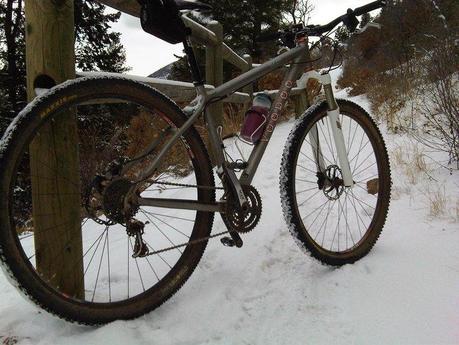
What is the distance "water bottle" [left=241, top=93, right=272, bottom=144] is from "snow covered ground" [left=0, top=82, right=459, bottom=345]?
688 mm

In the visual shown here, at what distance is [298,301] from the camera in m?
1.77

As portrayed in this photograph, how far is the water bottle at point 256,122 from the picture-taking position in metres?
2.01

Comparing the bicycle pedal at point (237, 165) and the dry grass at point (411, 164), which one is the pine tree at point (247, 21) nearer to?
the dry grass at point (411, 164)

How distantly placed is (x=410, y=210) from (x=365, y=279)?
3.30 ft

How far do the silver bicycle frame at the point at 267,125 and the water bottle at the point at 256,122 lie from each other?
27 mm

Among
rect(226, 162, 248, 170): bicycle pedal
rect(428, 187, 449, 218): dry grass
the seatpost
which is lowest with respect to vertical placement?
rect(428, 187, 449, 218): dry grass

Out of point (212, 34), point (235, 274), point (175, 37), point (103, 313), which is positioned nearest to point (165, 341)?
point (103, 313)

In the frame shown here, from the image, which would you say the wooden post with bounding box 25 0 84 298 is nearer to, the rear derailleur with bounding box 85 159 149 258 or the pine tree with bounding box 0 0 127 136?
the rear derailleur with bounding box 85 159 149 258

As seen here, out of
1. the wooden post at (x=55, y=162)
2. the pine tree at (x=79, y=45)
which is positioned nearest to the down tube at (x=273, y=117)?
the wooden post at (x=55, y=162)

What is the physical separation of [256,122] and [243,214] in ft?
1.54

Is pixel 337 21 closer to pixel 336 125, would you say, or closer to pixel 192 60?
pixel 336 125

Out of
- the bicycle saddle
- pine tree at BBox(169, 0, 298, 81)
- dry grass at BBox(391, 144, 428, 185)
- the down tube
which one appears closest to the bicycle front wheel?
the down tube

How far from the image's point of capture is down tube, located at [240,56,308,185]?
1973mm

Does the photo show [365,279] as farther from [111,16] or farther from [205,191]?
[111,16]
